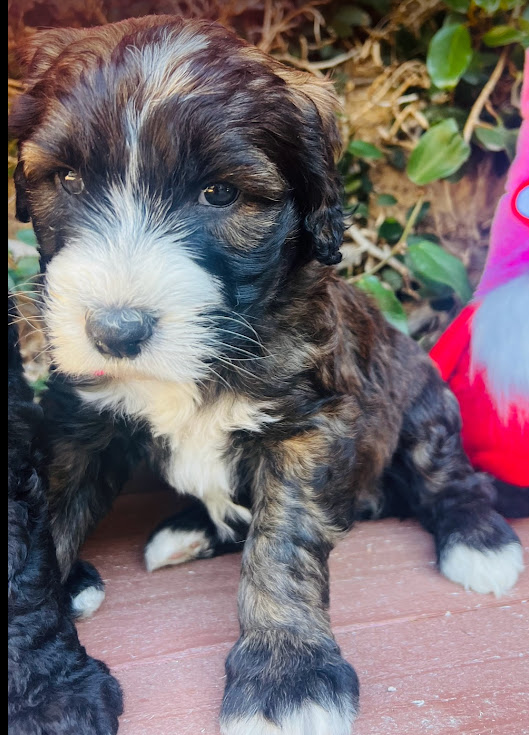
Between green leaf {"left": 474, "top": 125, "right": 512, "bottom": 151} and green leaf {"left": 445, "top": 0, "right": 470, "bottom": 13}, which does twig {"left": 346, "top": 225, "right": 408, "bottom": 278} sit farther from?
green leaf {"left": 445, "top": 0, "right": 470, "bottom": 13}

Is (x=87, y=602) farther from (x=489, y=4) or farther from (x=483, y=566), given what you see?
(x=489, y=4)

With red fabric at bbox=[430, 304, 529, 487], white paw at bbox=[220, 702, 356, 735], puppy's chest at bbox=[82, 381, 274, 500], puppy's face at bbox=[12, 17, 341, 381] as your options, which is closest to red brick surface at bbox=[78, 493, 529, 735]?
white paw at bbox=[220, 702, 356, 735]

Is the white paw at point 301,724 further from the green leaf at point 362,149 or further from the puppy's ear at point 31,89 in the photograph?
the green leaf at point 362,149

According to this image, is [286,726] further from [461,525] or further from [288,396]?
[461,525]

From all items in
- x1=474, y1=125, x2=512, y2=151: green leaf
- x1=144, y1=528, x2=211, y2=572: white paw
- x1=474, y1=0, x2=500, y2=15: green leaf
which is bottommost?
x1=144, y1=528, x2=211, y2=572: white paw

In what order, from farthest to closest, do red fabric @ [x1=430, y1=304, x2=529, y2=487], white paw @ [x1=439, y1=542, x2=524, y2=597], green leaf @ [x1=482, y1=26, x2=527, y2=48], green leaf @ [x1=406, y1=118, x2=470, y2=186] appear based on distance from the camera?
green leaf @ [x1=406, y1=118, x2=470, y2=186]
green leaf @ [x1=482, y1=26, x2=527, y2=48]
red fabric @ [x1=430, y1=304, x2=529, y2=487]
white paw @ [x1=439, y1=542, x2=524, y2=597]

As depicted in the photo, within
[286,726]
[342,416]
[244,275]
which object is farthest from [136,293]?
[286,726]

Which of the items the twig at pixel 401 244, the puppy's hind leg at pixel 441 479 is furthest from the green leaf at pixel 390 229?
the puppy's hind leg at pixel 441 479
